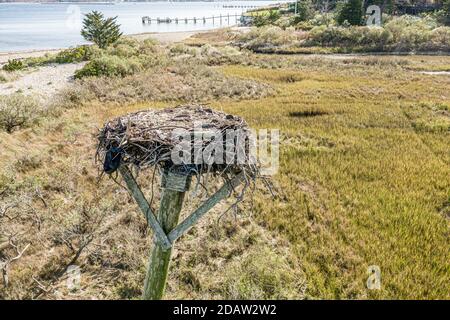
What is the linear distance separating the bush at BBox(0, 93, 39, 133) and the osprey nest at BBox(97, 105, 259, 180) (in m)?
10.6

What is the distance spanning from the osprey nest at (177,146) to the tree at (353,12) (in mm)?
55535

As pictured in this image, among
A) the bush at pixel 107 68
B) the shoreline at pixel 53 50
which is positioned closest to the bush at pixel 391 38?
the shoreline at pixel 53 50

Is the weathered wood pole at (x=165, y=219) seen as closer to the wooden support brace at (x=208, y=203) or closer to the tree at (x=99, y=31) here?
the wooden support brace at (x=208, y=203)

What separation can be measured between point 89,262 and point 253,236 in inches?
136

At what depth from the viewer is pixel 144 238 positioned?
24.4ft

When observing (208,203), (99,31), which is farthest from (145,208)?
(99,31)

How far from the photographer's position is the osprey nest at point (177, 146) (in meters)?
3.88

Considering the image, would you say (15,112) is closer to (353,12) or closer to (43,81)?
(43,81)

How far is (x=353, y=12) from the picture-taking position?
171 feet

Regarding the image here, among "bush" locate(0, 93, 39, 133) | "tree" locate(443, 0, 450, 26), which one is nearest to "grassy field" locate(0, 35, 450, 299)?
"bush" locate(0, 93, 39, 133)

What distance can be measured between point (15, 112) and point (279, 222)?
11.1m
